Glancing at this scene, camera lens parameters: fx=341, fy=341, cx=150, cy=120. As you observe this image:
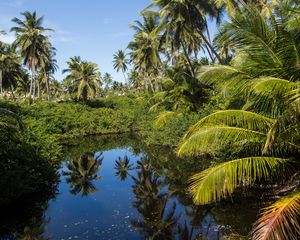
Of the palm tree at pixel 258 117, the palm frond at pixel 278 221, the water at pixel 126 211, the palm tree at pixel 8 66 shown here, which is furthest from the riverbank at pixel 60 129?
the palm tree at pixel 8 66

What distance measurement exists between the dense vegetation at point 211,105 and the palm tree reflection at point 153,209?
77.1 inches

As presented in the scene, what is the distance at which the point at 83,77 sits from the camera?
4769 centimetres

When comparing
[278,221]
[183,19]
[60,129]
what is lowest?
[278,221]

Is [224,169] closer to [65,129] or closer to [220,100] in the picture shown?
[220,100]

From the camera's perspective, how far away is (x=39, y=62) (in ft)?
145

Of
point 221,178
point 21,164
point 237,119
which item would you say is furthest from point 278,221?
point 21,164

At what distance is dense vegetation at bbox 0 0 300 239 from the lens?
781 centimetres

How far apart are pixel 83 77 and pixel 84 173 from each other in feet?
96.6

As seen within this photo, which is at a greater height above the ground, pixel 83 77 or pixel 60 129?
pixel 83 77

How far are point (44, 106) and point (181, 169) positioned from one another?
81.2 feet

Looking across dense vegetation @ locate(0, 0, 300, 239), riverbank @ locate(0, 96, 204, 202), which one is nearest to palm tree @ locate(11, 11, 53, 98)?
dense vegetation @ locate(0, 0, 300, 239)

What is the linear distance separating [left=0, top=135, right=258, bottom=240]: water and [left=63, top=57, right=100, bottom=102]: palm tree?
27392 millimetres

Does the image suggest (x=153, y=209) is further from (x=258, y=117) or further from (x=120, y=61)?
(x=120, y=61)

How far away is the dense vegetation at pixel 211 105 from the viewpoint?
7.81 m
